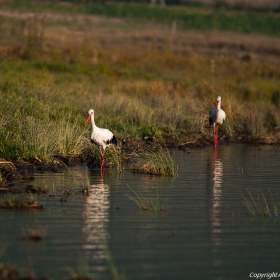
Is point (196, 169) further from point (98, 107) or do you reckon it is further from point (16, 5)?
point (16, 5)

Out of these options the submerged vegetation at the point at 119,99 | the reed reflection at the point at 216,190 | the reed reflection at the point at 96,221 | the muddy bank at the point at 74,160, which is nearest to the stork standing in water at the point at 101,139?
the submerged vegetation at the point at 119,99

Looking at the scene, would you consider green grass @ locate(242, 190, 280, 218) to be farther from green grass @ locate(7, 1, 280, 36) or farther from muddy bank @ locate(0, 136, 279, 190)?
green grass @ locate(7, 1, 280, 36)

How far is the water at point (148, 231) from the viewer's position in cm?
830

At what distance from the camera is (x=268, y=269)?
834cm

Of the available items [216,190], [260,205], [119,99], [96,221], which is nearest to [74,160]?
[216,190]

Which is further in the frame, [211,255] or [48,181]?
[48,181]

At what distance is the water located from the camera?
327 inches

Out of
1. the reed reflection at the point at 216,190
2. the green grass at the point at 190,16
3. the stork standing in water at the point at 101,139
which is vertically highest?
the green grass at the point at 190,16

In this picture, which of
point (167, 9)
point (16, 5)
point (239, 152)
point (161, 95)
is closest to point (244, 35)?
point (167, 9)

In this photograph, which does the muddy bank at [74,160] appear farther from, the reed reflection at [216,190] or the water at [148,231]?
the reed reflection at [216,190]

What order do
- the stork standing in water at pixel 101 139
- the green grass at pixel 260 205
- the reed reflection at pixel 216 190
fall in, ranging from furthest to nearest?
the stork standing in water at pixel 101 139 → the green grass at pixel 260 205 → the reed reflection at pixel 216 190

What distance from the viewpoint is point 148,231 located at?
32.2 ft

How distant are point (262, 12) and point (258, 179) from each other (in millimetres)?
69550

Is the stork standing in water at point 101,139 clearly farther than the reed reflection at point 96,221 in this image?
Yes
